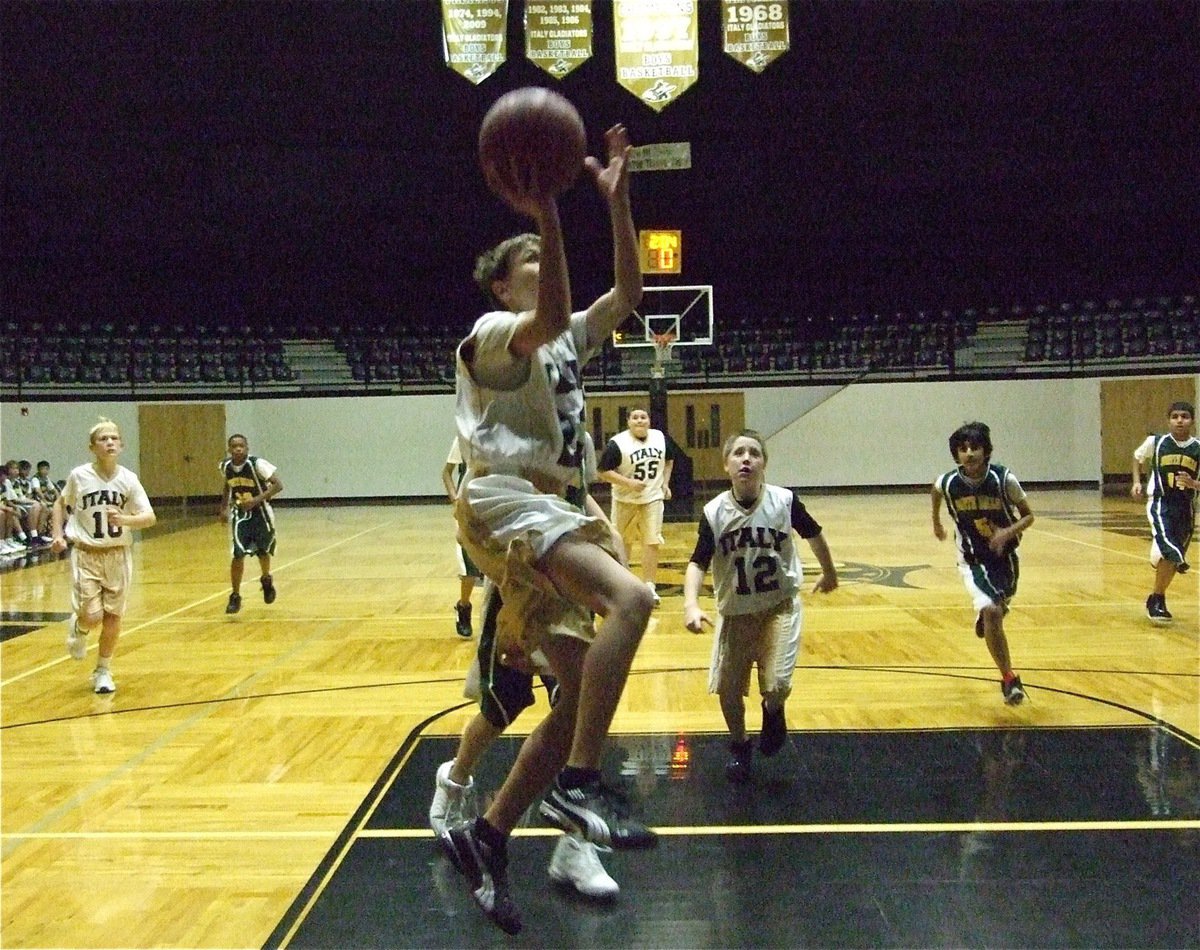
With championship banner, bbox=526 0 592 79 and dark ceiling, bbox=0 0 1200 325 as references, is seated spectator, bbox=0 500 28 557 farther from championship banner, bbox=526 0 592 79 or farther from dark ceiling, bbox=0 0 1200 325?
championship banner, bbox=526 0 592 79

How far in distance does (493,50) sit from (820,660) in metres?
6.70

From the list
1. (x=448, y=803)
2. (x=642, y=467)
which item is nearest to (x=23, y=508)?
(x=642, y=467)

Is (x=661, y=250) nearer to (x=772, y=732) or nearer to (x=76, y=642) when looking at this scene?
(x=76, y=642)

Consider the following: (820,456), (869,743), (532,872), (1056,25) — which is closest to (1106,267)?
(820,456)

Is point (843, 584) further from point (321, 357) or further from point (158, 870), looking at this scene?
point (321, 357)

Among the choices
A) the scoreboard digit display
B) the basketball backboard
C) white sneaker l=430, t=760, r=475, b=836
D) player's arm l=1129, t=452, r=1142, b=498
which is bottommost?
white sneaker l=430, t=760, r=475, b=836

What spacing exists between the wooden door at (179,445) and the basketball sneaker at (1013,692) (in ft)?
60.7

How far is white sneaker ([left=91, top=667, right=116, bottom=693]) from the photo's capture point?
18.7 feet

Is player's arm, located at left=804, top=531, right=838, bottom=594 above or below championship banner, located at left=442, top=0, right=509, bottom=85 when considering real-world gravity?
below

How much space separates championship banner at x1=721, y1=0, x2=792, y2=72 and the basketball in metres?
8.81

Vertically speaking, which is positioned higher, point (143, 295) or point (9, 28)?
point (9, 28)

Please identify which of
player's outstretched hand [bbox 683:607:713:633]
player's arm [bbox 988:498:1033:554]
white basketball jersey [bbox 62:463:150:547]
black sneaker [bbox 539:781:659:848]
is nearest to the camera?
black sneaker [bbox 539:781:659:848]

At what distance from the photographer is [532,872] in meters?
3.12

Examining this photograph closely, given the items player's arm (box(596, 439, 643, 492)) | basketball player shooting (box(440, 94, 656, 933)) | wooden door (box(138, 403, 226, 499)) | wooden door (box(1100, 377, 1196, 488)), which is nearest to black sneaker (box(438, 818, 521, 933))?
basketball player shooting (box(440, 94, 656, 933))
